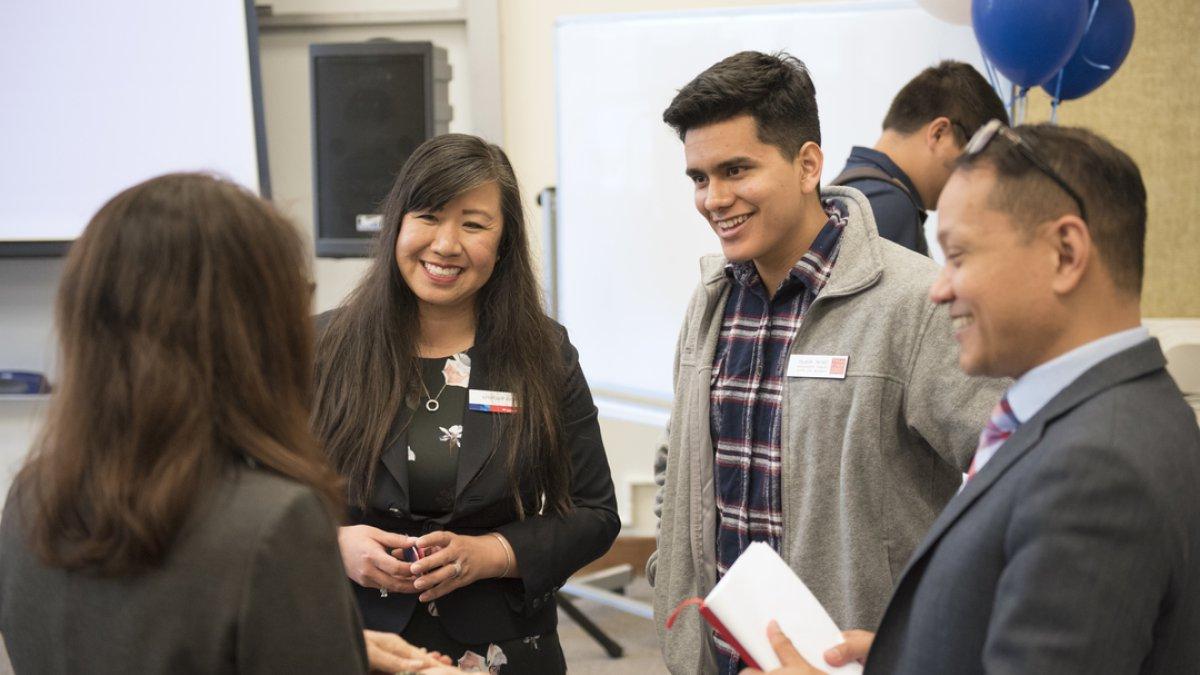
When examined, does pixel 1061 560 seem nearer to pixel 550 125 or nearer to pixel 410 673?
pixel 410 673

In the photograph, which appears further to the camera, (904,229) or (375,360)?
(904,229)

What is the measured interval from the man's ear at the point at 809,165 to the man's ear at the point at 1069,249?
74cm

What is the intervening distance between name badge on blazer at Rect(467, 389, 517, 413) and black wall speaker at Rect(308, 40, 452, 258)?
212 centimetres

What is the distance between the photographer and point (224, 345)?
103 cm

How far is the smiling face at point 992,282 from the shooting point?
41.8 inches

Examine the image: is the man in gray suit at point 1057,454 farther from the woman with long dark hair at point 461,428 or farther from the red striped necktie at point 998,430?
the woman with long dark hair at point 461,428

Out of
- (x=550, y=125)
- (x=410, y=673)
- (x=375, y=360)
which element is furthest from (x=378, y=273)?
(x=550, y=125)

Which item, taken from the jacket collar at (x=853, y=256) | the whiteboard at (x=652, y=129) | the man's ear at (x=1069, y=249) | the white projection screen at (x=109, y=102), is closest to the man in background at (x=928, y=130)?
the whiteboard at (x=652, y=129)

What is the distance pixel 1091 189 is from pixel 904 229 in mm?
1529

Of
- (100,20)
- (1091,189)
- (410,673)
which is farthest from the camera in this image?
(100,20)

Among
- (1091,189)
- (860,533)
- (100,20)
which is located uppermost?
(100,20)

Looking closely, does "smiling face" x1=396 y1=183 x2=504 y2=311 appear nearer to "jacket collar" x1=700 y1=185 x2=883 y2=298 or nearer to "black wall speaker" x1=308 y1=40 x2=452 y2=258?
"jacket collar" x1=700 y1=185 x2=883 y2=298

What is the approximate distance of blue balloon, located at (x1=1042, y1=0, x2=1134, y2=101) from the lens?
2635mm

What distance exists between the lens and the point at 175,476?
97cm
